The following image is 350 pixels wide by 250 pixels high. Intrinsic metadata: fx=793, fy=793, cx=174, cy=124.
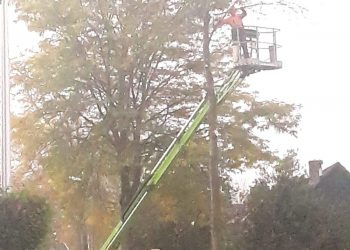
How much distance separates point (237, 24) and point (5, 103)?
772 cm

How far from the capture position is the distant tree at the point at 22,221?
15516 mm

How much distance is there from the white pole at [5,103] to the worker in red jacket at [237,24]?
7132 mm

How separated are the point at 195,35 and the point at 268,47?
3.95 m

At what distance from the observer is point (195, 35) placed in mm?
24453

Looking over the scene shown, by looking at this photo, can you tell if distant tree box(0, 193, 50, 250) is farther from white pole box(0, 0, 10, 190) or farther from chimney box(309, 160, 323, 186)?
chimney box(309, 160, 323, 186)

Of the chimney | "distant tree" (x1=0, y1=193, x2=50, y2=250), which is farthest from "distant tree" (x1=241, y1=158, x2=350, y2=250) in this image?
the chimney

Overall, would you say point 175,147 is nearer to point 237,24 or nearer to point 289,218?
point 237,24

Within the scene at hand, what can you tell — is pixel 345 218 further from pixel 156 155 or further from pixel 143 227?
pixel 143 227

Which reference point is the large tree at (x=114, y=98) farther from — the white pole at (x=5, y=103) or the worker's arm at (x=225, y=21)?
the worker's arm at (x=225, y=21)

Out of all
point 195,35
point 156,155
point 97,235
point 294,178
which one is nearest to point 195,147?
point 156,155

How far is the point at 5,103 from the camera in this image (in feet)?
78.3

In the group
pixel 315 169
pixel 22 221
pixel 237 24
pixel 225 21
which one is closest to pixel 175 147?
pixel 225 21

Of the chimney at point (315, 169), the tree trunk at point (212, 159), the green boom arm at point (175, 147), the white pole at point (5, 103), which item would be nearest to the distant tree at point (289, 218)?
the tree trunk at point (212, 159)

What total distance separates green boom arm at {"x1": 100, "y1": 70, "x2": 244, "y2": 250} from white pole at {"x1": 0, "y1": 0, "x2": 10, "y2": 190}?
13.1 ft
